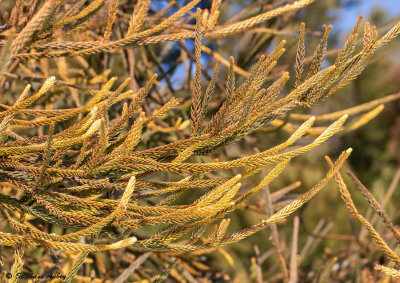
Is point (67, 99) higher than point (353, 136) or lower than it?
higher

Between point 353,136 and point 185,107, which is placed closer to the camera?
point 185,107

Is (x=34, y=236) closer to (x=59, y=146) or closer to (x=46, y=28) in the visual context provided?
(x=59, y=146)

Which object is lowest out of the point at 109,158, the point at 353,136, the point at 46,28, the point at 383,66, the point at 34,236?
the point at 353,136

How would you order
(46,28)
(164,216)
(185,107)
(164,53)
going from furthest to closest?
(164,53) → (185,107) → (46,28) → (164,216)

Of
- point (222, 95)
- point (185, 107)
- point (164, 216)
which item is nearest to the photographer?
point (164, 216)

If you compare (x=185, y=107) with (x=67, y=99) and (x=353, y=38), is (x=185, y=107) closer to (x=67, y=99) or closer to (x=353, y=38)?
(x=67, y=99)

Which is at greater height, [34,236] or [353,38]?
[353,38]

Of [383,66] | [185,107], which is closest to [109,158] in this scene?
[185,107]

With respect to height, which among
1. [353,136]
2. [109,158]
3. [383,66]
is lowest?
[353,136]

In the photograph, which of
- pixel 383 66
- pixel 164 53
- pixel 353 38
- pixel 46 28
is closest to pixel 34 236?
pixel 46 28
